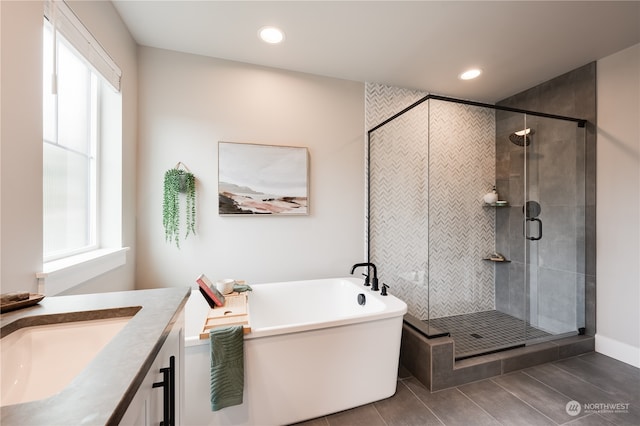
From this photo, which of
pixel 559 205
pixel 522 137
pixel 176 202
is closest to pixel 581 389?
pixel 559 205

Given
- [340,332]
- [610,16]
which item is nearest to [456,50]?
[610,16]

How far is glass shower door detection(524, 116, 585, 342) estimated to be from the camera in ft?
8.17

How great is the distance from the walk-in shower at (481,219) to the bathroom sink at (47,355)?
7.49ft

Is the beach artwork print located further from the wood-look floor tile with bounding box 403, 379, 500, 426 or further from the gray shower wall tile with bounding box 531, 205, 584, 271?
the gray shower wall tile with bounding box 531, 205, 584, 271

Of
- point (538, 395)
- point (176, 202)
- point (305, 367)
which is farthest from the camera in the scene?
point (176, 202)

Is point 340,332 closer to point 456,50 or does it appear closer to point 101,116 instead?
point 101,116

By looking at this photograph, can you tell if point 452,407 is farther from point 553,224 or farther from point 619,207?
point 619,207

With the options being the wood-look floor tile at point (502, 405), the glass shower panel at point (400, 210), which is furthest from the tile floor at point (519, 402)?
the glass shower panel at point (400, 210)

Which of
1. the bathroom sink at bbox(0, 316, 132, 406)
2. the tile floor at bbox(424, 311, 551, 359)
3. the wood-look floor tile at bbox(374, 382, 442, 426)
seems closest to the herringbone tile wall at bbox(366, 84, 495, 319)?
the tile floor at bbox(424, 311, 551, 359)

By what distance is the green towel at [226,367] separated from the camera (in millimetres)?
1315

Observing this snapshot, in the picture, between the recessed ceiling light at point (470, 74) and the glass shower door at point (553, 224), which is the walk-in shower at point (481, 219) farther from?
the recessed ceiling light at point (470, 74)

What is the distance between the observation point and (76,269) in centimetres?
A: 134

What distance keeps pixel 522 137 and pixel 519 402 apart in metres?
2.45


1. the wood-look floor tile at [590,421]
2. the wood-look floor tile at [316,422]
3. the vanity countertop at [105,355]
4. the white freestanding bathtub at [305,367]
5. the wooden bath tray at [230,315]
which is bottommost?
the wood-look floor tile at [316,422]
